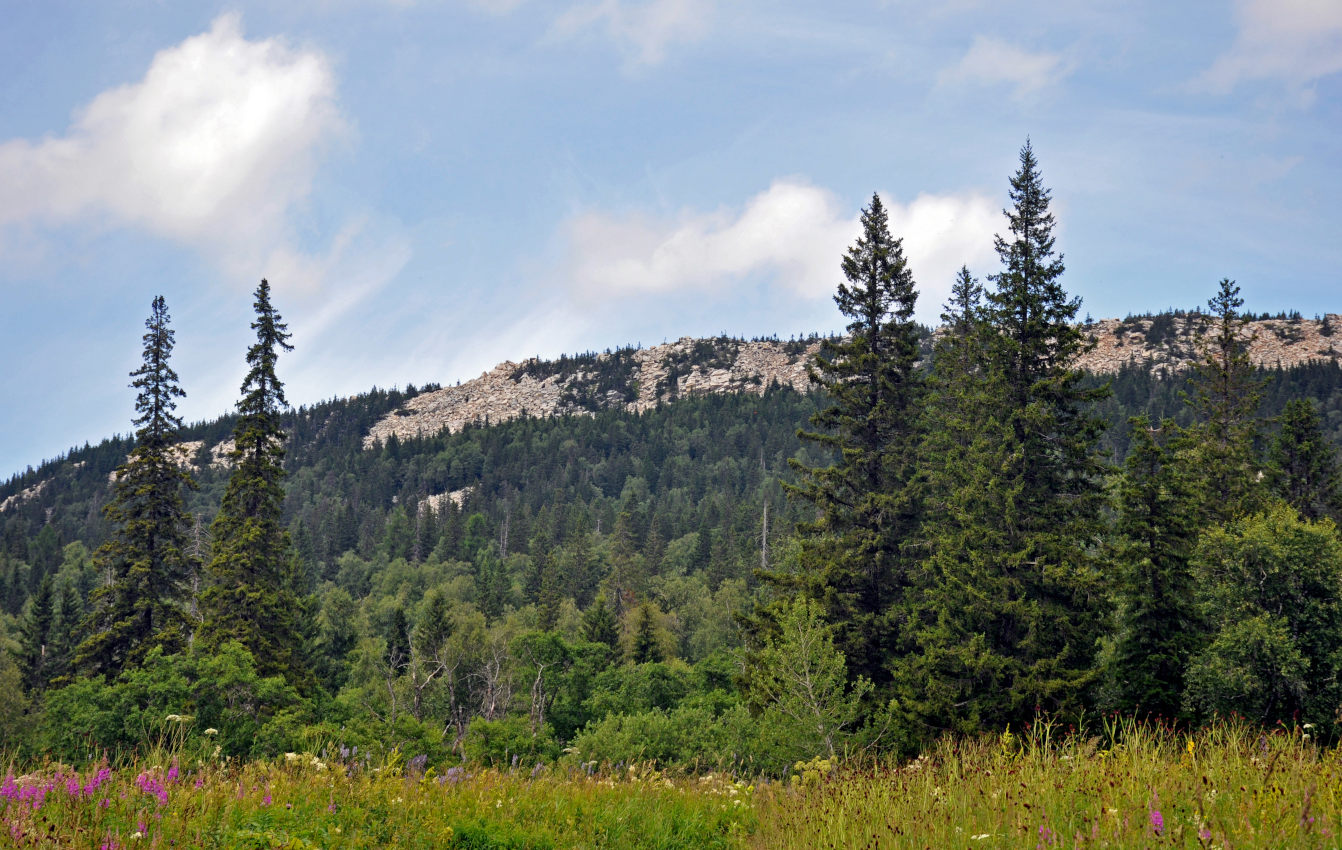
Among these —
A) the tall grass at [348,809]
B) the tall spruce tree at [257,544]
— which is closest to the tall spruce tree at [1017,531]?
the tall grass at [348,809]

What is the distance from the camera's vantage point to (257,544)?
1240 inches

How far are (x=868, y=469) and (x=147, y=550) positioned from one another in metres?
26.6

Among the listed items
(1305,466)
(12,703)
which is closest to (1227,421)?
(1305,466)

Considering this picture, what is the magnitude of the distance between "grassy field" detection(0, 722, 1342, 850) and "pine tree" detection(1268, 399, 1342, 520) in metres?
36.9

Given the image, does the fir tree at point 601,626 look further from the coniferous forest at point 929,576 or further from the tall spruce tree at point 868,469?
the tall spruce tree at point 868,469

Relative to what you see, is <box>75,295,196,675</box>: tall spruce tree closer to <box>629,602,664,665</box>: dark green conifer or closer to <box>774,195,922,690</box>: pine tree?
<box>774,195,922,690</box>: pine tree

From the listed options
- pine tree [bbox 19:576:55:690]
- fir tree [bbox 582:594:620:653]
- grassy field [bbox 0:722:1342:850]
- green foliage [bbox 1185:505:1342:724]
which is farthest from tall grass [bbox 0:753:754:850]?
pine tree [bbox 19:576:55:690]

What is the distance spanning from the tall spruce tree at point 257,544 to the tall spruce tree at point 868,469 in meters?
20.4

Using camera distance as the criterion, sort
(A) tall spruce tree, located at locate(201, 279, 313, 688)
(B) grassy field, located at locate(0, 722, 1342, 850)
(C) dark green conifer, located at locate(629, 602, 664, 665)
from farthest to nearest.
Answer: (C) dark green conifer, located at locate(629, 602, 664, 665), (A) tall spruce tree, located at locate(201, 279, 313, 688), (B) grassy field, located at locate(0, 722, 1342, 850)

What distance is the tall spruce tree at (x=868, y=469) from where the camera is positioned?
25.2 meters

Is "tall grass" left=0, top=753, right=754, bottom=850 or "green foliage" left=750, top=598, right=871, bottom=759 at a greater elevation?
"tall grass" left=0, top=753, right=754, bottom=850

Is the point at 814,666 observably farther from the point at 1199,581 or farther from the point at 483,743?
the point at 483,743

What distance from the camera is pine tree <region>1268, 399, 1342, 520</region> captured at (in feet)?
120

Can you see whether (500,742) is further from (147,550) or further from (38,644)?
(38,644)
